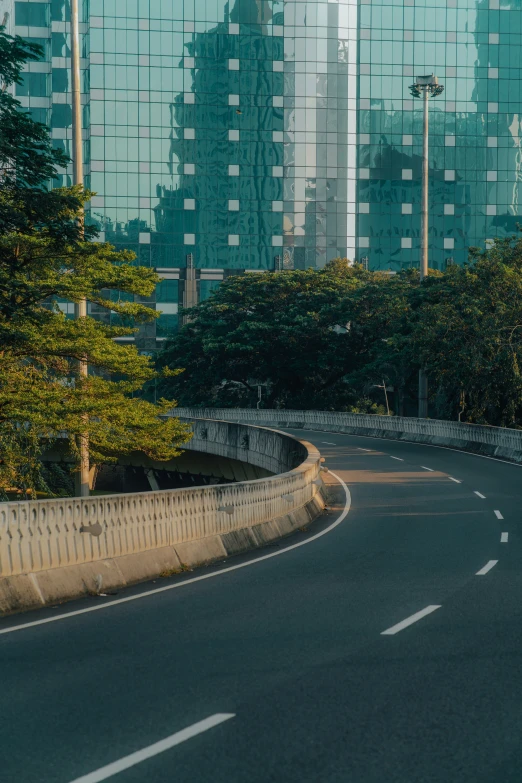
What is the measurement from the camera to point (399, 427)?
57.1m

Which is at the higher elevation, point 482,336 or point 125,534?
point 482,336

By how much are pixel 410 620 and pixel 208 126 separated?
106 m

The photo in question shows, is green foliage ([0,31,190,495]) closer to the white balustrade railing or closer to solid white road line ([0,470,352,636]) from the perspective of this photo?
the white balustrade railing

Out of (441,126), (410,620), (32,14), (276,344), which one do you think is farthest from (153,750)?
(441,126)

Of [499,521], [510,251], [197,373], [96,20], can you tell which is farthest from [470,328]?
[96,20]

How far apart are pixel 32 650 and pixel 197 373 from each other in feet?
240

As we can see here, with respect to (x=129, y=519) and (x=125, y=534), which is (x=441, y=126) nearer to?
(x=129, y=519)

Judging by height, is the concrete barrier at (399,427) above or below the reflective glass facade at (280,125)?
below

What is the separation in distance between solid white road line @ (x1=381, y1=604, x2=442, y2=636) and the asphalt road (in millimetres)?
34

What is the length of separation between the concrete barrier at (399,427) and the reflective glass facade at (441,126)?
1947 inches

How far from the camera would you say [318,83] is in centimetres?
11544

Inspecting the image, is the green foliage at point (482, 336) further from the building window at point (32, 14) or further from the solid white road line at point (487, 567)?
the building window at point (32, 14)

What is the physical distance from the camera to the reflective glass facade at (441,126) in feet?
385

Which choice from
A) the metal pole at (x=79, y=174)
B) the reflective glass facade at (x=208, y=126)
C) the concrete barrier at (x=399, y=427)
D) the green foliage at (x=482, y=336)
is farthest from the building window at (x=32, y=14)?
the metal pole at (x=79, y=174)
